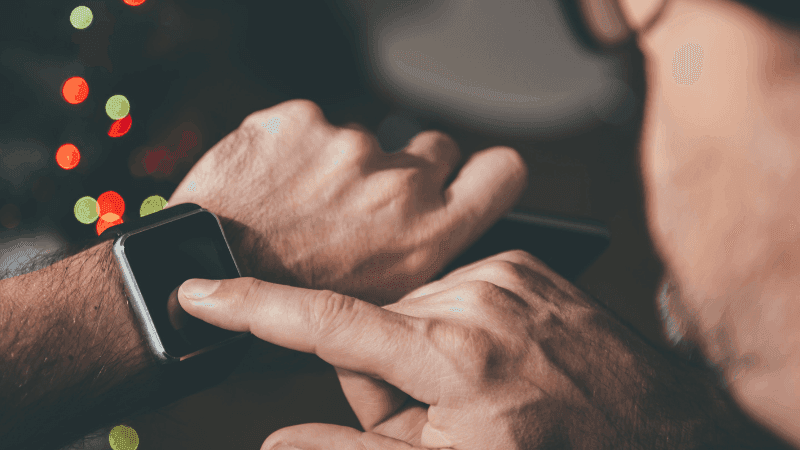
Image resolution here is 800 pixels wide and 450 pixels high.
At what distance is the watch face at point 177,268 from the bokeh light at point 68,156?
1.33ft

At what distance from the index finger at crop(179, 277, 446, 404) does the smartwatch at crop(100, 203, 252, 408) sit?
0.07 meters

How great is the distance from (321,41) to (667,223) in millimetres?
783

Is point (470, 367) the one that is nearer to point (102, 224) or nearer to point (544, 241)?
point (544, 241)

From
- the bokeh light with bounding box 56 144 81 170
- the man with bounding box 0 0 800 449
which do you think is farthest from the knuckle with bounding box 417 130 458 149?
the bokeh light with bounding box 56 144 81 170

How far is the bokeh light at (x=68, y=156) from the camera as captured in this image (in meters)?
0.77

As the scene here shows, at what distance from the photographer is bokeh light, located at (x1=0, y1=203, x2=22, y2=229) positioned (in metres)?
0.74

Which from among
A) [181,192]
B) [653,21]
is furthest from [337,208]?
[653,21]

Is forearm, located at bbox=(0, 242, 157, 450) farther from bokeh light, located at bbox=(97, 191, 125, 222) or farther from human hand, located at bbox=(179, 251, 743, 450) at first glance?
bokeh light, located at bbox=(97, 191, 125, 222)

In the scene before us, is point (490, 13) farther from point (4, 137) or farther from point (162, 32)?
point (4, 137)

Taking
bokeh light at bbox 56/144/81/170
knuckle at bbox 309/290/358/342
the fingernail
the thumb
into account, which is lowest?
the thumb

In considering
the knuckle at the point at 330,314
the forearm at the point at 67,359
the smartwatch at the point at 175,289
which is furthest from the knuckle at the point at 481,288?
the forearm at the point at 67,359

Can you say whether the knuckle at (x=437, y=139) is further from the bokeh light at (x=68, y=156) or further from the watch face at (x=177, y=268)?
the bokeh light at (x=68, y=156)

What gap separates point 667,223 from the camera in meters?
0.94

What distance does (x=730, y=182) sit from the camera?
33.9 inches
